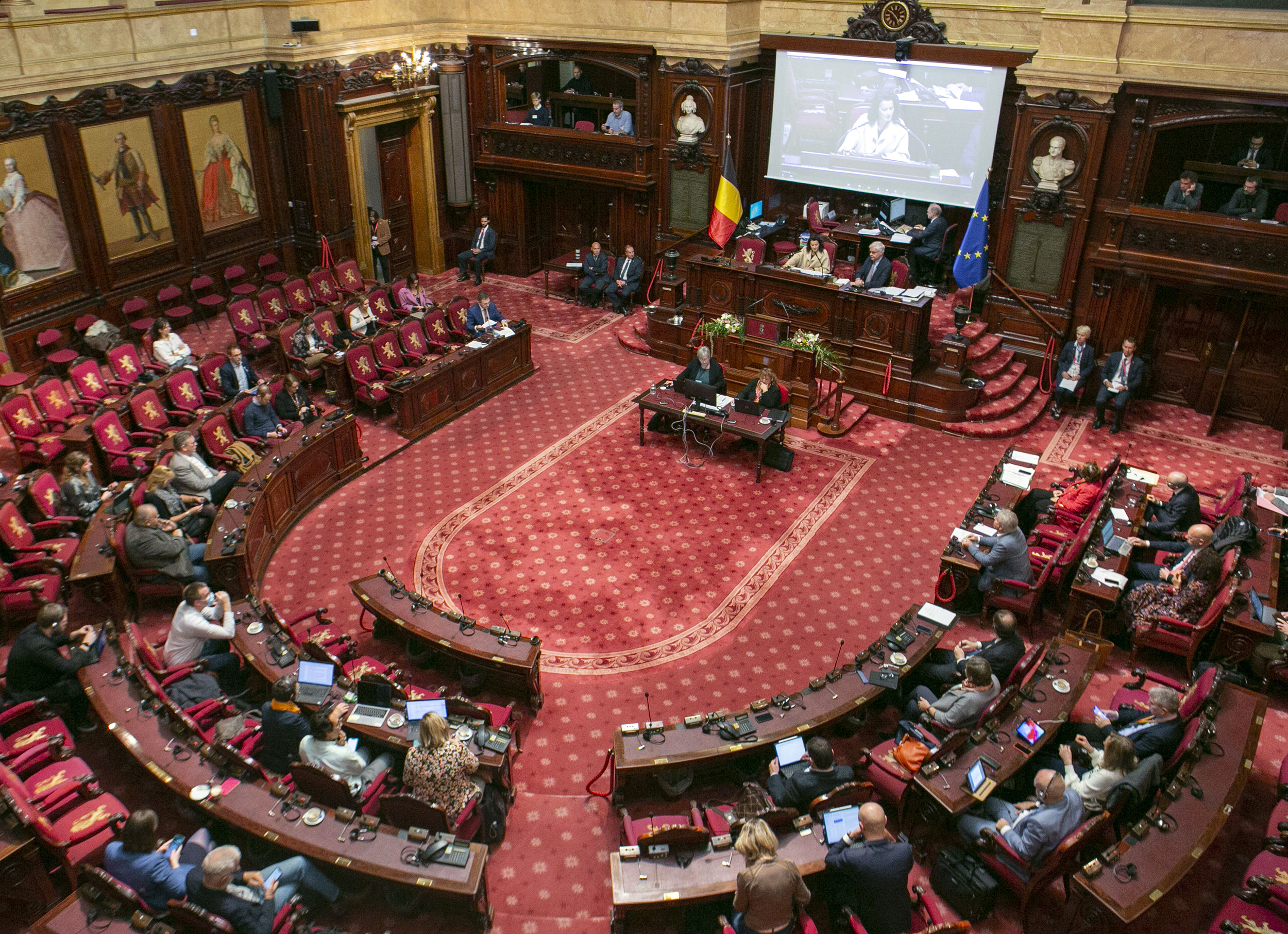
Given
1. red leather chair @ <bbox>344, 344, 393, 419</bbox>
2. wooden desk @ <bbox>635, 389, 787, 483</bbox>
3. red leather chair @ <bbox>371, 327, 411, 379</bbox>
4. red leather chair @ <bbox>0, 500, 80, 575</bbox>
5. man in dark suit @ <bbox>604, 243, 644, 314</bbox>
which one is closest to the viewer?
red leather chair @ <bbox>0, 500, 80, 575</bbox>

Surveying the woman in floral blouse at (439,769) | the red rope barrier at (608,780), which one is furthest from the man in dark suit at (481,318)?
the woman in floral blouse at (439,769)

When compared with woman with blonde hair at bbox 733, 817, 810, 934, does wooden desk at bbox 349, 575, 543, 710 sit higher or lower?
lower

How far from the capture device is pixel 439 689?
799 cm

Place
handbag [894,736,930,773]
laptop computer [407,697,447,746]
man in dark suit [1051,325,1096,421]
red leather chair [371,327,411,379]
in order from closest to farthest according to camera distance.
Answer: handbag [894,736,930,773] → laptop computer [407,697,447,746] → red leather chair [371,327,411,379] → man in dark suit [1051,325,1096,421]

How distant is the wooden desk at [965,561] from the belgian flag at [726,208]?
6.31 meters

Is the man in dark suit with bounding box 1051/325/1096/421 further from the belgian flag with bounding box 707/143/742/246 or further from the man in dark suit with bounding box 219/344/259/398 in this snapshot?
the man in dark suit with bounding box 219/344/259/398

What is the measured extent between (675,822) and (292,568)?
5.53m

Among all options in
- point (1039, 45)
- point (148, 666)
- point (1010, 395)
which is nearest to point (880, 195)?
point (1039, 45)

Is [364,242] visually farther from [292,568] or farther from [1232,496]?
[1232,496]

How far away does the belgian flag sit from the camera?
571 inches

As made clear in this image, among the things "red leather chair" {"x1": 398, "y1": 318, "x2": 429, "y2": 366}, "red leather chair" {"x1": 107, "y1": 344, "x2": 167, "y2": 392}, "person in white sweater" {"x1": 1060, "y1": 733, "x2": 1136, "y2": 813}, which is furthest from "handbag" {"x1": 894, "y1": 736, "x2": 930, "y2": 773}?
"red leather chair" {"x1": 107, "y1": 344, "x2": 167, "y2": 392}

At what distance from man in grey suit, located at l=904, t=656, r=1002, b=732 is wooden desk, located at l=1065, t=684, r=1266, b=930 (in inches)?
51.3

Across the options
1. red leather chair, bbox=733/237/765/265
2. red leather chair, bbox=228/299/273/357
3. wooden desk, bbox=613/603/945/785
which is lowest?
wooden desk, bbox=613/603/945/785

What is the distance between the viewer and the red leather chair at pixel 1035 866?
20.1 ft
